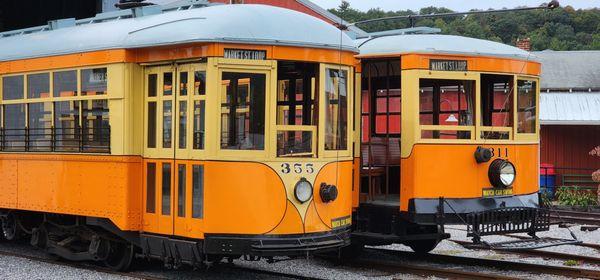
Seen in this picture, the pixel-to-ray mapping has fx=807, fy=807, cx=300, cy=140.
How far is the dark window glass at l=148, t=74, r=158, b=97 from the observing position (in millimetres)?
9125

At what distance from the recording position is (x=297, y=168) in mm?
8680

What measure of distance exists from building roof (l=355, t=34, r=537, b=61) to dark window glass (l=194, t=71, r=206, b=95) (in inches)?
118

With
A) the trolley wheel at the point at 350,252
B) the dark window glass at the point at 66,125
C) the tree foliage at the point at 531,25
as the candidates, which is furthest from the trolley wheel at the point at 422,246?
the tree foliage at the point at 531,25

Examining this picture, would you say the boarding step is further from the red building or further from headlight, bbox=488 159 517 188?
the red building

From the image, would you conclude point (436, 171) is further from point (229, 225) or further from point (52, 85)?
point (52, 85)

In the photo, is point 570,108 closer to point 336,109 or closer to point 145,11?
point 336,109

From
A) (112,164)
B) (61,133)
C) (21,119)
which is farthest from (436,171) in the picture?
(21,119)

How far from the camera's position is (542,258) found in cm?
1198

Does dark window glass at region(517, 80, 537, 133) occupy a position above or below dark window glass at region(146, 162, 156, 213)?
above

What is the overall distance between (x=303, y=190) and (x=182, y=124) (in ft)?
4.92

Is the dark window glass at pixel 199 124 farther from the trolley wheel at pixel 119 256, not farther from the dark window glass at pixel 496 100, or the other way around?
the dark window glass at pixel 496 100

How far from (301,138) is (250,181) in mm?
785

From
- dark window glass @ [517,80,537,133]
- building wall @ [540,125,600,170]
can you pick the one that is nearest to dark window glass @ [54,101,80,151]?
dark window glass @ [517,80,537,133]

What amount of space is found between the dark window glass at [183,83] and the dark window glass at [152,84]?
0.44 meters
